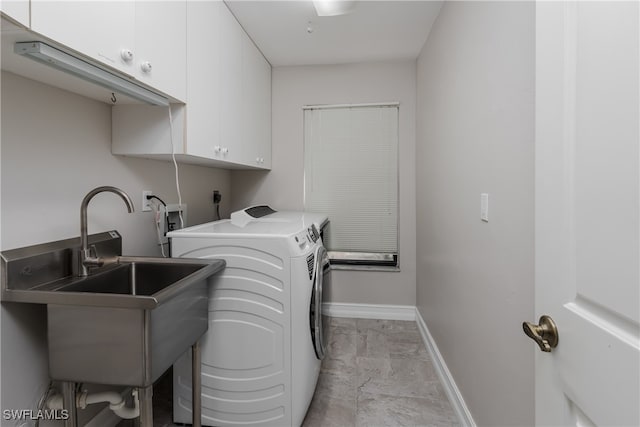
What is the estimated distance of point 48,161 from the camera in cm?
128

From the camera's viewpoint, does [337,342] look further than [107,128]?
Yes

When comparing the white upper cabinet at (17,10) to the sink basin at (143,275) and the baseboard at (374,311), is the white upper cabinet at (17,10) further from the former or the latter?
the baseboard at (374,311)

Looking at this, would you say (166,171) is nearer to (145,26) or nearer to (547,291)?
(145,26)

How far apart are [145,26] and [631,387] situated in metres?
1.73

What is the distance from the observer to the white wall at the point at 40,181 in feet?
3.75

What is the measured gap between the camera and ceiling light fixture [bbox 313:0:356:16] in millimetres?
1897

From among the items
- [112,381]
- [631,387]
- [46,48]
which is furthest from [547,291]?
[46,48]

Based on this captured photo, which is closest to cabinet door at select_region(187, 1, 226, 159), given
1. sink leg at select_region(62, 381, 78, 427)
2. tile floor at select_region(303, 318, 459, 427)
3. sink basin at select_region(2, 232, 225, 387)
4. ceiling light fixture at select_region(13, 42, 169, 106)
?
ceiling light fixture at select_region(13, 42, 169, 106)

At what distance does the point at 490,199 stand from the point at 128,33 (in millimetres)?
1552

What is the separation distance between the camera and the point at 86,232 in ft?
4.29

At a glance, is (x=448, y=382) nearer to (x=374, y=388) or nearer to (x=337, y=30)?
(x=374, y=388)

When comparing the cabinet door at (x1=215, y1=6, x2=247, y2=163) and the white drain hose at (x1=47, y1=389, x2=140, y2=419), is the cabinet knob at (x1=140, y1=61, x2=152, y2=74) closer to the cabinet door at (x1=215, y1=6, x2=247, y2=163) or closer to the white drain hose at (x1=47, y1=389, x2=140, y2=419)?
the cabinet door at (x1=215, y1=6, x2=247, y2=163)

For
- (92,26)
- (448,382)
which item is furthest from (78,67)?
(448,382)

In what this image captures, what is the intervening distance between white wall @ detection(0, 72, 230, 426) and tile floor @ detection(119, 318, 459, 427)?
73cm
